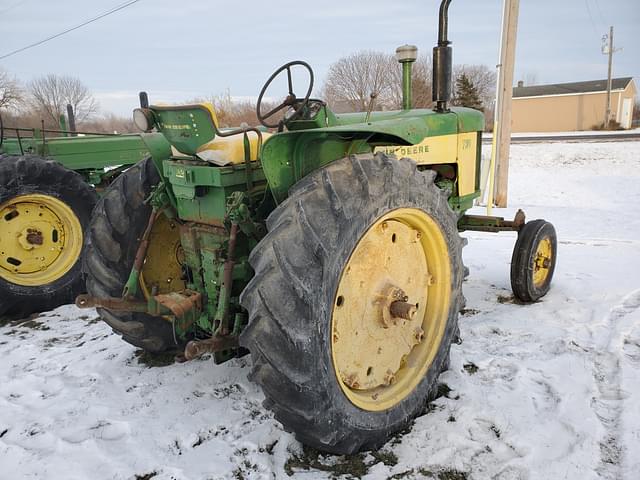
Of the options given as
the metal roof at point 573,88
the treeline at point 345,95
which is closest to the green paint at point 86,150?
the treeline at point 345,95

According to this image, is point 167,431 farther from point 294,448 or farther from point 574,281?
point 574,281

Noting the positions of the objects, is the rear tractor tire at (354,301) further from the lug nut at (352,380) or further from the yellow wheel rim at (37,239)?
the yellow wheel rim at (37,239)

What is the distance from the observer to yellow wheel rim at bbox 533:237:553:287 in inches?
170

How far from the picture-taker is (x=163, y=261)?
3.14 metres

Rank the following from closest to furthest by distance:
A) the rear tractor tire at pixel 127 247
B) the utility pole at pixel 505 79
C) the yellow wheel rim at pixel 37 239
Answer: the rear tractor tire at pixel 127 247
the yellow wheel rim at pixel 37 239
the utility pole at pixel 505 79

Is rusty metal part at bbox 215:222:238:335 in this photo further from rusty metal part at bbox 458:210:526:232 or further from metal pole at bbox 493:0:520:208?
metal pole at bbox 493:0:520:208

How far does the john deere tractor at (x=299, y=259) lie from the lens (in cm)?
191

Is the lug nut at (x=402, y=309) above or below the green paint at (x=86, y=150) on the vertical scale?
below

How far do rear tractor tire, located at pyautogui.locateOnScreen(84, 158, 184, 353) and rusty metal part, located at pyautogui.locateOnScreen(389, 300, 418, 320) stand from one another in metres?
1.36

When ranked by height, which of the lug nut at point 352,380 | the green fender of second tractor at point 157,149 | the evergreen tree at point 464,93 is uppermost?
the evergreen tree at point 464,93

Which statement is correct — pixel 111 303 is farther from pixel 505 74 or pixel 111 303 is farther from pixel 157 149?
pixel 505 74

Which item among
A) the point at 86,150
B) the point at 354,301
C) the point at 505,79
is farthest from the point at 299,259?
the point at 505,79

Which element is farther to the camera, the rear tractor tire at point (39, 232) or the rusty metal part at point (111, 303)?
the rear tractor tire at point (39, 232)

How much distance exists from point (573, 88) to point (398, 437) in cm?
4158
